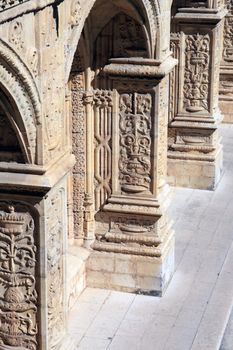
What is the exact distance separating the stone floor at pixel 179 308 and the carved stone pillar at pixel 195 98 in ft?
5.30

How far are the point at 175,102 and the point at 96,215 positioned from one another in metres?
3.79

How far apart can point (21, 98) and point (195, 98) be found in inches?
281

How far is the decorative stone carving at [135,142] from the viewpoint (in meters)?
9.86

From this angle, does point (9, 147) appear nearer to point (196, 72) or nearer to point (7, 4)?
point (7, 4)

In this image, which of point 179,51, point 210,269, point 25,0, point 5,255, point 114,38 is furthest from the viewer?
point 179,51

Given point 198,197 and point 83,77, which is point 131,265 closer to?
point 83,77

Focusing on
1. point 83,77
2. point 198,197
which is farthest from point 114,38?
point 198,197

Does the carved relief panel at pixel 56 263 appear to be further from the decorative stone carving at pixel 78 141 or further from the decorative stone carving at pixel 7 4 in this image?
the decorative stone carving at pixel 78 141

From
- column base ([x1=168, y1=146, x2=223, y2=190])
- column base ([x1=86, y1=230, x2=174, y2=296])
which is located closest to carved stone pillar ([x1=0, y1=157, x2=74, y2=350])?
column base ([x1=86, y1=230, x2=174, y2=296])

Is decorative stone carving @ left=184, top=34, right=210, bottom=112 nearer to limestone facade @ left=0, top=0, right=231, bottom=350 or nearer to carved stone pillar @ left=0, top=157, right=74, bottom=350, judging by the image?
limestone facade @ left=0, top=0, right=231, bottom=350

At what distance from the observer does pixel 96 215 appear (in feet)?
33.6

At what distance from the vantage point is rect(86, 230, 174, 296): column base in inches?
399

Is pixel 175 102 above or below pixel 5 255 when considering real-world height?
above

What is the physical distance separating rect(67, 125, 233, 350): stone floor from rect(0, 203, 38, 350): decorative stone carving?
1.51 metres
